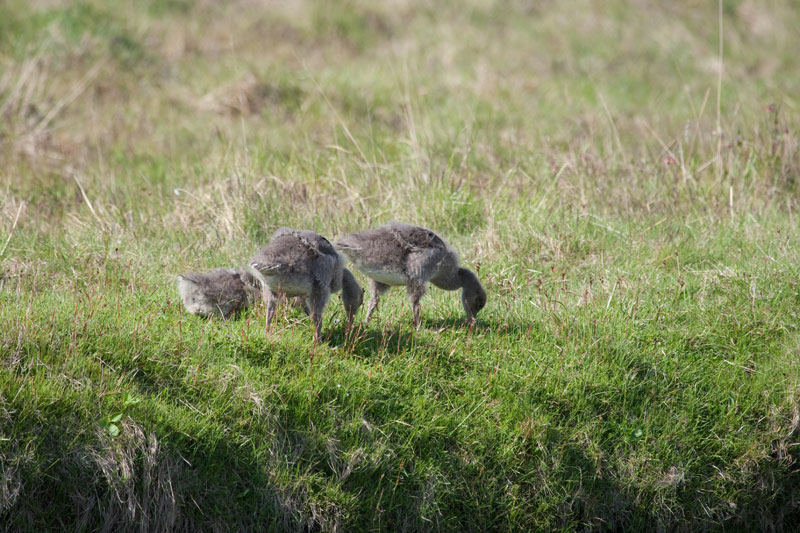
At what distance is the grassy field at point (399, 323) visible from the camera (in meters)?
5.57

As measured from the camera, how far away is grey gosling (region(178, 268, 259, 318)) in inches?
260

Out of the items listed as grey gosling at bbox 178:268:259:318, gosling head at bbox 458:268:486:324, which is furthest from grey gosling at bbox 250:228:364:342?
gosling head at bbox 458:268:486:324

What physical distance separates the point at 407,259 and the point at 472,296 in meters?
0.76

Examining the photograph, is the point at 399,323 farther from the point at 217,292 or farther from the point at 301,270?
the point at 217,292

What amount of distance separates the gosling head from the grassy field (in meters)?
0.19

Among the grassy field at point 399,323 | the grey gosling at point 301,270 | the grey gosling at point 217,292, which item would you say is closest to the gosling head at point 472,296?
the grassy field at point 399,323

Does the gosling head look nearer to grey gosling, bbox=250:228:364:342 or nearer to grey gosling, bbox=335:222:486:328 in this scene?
grey gosling, bbox=335:222:486:328

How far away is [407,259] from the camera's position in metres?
6.61

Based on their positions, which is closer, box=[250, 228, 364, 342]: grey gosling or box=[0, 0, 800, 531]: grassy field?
box=[0, 0, 800, 531]: grassy field

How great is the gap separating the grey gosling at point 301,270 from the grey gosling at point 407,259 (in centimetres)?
21

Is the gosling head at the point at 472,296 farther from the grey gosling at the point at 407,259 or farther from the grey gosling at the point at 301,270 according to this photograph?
the grey gosling at the point at 301,270

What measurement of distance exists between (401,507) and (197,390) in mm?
1649

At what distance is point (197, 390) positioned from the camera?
19.1 feet

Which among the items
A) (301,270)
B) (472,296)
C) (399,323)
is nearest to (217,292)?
(301,270)
